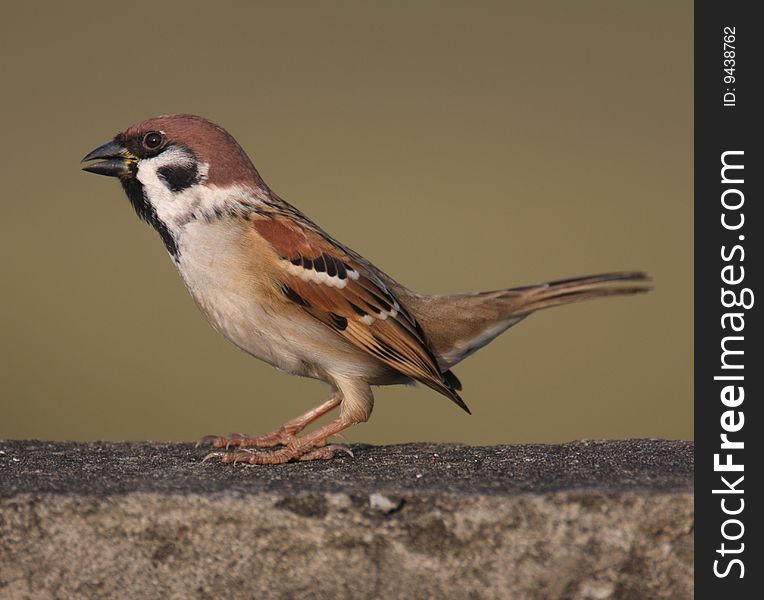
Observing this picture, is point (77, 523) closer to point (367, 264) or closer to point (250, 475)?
point (250, 475)

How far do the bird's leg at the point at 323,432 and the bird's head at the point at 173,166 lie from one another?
103 centimetres

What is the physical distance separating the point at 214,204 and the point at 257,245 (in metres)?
0.28

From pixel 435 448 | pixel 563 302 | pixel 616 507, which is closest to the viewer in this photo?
pixel 616 507

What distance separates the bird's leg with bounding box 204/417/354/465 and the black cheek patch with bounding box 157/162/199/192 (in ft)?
4.03

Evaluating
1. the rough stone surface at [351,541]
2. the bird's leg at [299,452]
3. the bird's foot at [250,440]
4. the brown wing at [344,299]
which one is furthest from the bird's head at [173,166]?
the rough stone surface at [351,541]

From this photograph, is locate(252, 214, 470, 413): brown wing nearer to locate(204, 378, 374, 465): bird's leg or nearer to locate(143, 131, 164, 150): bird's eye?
locate(204, 378, 374, 465): bird's leg

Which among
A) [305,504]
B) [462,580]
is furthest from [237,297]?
[462,580]

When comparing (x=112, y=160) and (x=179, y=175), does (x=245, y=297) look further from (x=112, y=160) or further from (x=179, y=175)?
(x=112, y=160)

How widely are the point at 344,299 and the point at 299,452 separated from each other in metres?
0.78

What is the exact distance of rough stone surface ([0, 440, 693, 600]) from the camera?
3074 millimetres

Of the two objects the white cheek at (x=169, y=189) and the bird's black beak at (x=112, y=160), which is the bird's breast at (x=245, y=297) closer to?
the white cheek at (x=169, y=189)

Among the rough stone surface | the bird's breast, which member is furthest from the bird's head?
the rough stone surface

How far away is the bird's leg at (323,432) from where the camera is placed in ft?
14.3

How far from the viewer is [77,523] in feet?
10.4
